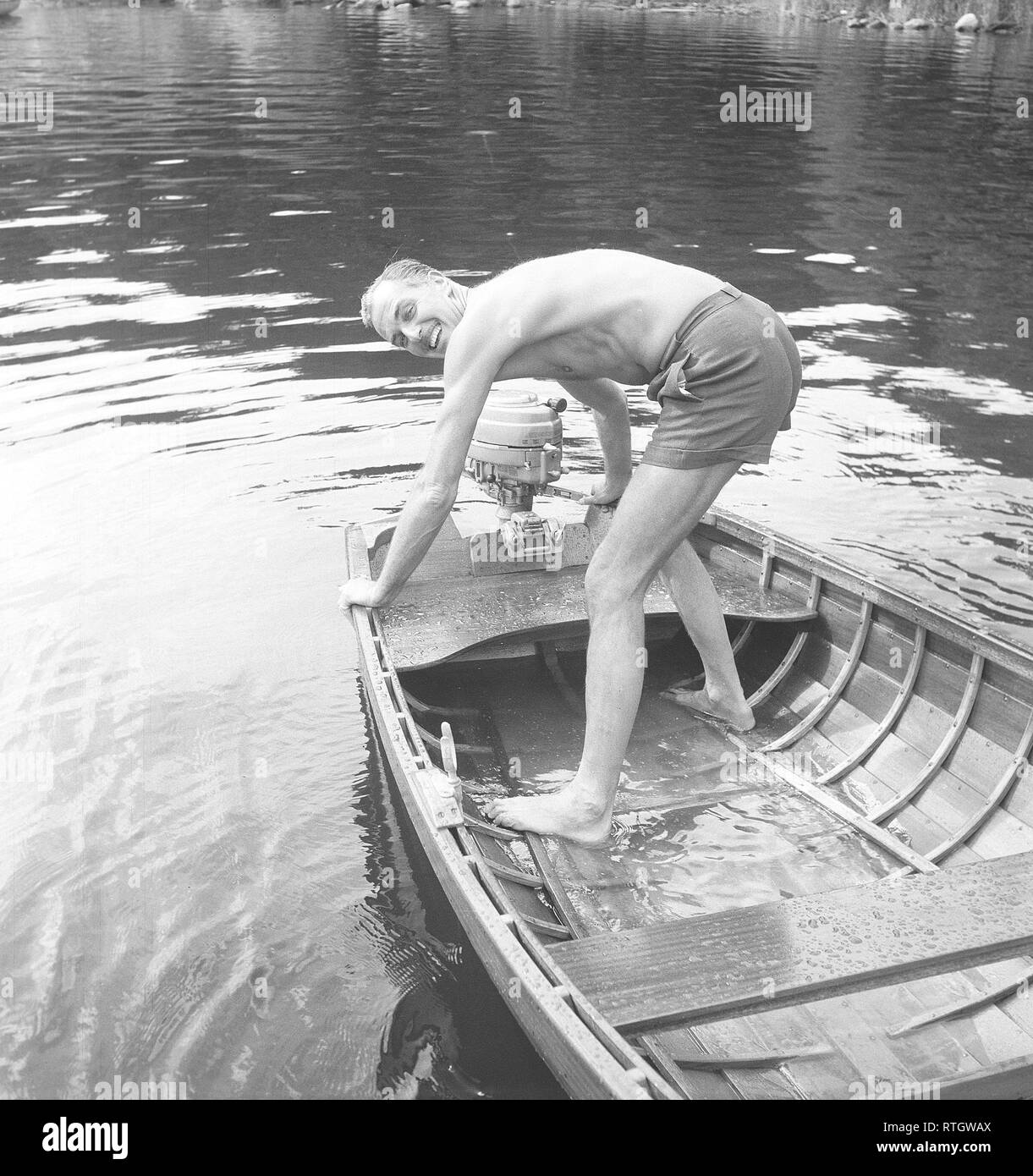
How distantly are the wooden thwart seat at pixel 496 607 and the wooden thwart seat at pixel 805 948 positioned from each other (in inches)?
79.3

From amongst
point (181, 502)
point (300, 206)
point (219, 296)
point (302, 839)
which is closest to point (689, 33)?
point (300, 206)

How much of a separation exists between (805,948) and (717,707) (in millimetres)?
2000

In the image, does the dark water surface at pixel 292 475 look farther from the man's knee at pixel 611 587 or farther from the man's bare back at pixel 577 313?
the man's bare back at pixel 577 313

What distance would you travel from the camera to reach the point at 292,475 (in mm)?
9102

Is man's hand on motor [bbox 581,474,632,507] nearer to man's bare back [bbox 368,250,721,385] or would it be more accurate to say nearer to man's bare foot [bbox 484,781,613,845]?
man's bare back [bbox 368,250,721,385]

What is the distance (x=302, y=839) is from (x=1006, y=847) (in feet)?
9.51

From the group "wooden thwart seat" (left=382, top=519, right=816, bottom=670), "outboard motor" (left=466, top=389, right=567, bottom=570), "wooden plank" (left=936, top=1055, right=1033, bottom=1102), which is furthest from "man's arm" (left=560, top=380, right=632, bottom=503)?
"wooden plank" (left=936, top=1055, right=1033, bottom=1102)

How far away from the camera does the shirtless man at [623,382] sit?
155 inches

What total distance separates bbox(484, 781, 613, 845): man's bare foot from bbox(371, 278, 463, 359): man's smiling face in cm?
171

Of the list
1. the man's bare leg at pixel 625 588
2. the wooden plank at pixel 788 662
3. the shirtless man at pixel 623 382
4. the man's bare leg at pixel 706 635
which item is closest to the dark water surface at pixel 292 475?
the man's bare leg at pixel 625 588

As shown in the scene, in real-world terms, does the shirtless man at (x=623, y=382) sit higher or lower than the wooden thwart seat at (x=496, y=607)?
higher

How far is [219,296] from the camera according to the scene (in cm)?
1333

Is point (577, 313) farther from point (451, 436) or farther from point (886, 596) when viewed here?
point (886, 596)

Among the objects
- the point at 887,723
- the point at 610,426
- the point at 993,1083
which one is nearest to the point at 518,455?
the point at 610,426
